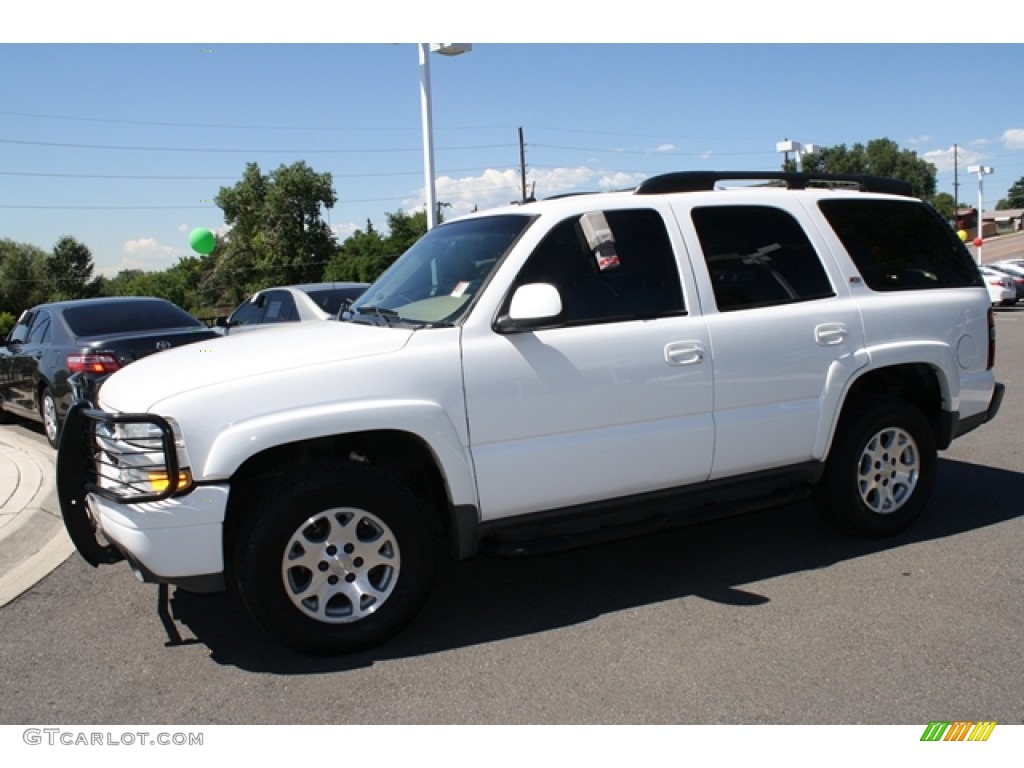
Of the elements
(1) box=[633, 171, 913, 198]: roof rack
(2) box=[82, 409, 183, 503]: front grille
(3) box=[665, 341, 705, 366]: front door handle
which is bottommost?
(2) box=[82, 409, 183, 503]: front grille

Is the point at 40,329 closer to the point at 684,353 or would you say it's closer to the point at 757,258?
the point at 684,353

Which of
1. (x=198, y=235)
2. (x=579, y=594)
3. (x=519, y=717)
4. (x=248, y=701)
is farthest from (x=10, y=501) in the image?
(x=198, y=235)

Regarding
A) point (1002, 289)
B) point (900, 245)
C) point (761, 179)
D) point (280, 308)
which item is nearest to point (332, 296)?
point (280, 308)

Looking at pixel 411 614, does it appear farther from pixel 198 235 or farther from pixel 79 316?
pixel 198 235

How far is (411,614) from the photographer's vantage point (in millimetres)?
3752

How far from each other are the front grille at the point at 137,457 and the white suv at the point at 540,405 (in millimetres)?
11

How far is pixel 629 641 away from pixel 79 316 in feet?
23.3

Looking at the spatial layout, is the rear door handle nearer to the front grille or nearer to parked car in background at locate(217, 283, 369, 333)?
the front grille

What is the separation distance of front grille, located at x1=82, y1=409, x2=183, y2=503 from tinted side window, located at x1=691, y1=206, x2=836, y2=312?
2.68 meters

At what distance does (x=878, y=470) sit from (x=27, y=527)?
540 cm

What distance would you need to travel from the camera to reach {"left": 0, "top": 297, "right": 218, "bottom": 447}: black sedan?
775 centimetres

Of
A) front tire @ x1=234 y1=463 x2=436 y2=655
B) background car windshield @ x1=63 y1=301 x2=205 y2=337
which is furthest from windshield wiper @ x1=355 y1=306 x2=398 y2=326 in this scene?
background car windshield @ x1=63 y1=301 x2=205 y2=337

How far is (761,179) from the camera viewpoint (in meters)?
4.75

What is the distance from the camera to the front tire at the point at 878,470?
4719 mm
